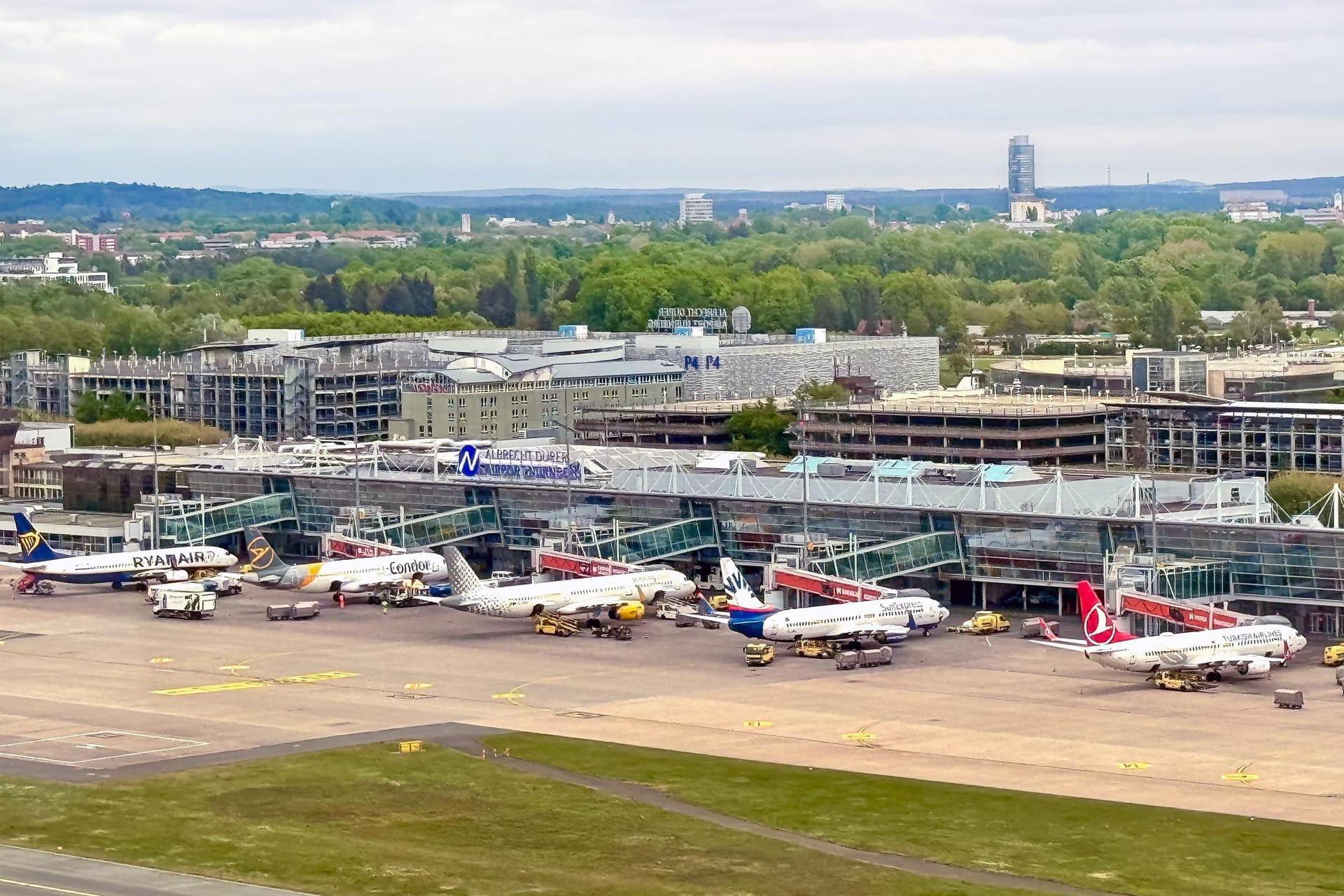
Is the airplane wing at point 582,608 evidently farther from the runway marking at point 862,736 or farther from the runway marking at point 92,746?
the runway marking at point 92,746

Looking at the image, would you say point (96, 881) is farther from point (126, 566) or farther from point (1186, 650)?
point (126, 566)

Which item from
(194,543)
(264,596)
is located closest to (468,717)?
(264,596)

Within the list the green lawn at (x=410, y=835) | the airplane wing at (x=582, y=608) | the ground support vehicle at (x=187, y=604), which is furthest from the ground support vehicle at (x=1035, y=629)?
the ground support vehicle at (x=187, y=604)

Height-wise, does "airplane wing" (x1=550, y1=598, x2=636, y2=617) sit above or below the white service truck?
above

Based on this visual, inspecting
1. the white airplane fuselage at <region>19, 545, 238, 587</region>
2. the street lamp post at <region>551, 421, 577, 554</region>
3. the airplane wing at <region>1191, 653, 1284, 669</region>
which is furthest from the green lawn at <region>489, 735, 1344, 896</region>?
the white airplane fuselage at <region>19, 545, 238, 587</region>

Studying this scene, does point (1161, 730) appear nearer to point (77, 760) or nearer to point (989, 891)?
point (989, 891)

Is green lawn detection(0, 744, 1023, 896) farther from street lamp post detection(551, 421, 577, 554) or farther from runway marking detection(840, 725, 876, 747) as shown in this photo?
street lamp post detection(551, 421, 577, 554)
